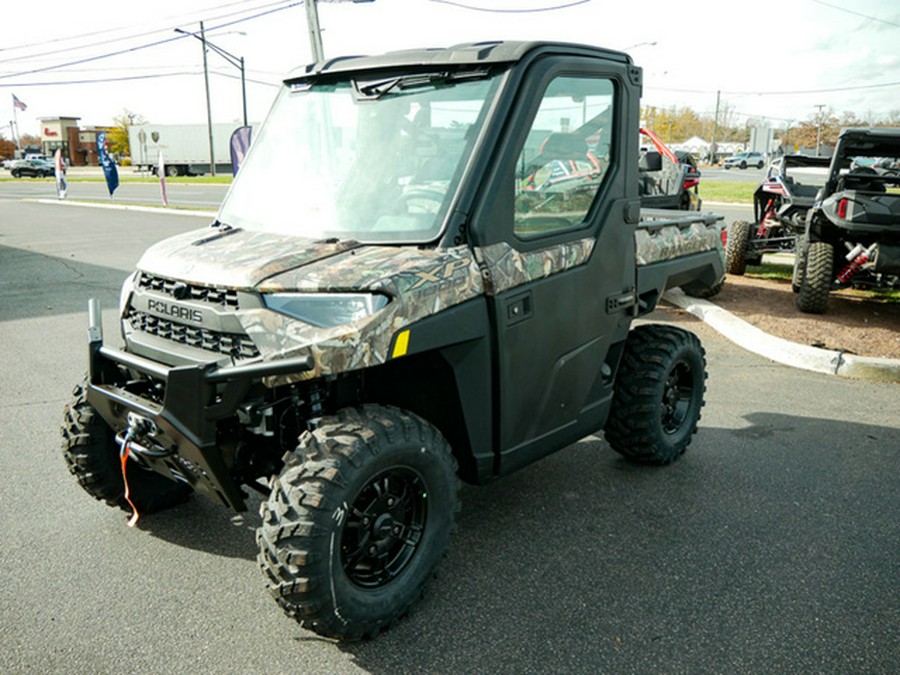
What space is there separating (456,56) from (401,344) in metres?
1.31

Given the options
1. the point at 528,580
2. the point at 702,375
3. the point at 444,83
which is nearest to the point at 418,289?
the point at 444,83

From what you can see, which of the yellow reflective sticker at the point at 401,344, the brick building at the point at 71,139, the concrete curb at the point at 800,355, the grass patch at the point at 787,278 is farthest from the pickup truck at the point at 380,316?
the brick building at the point at 71,139

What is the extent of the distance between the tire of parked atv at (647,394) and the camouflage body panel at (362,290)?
178 cm

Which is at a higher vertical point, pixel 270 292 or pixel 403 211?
pixel 403 211

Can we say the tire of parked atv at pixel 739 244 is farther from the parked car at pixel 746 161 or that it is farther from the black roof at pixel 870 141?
the parked car at pixel 746 161

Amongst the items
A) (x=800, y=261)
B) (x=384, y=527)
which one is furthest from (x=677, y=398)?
(x=800, y=261)

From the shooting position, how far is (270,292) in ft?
9.74

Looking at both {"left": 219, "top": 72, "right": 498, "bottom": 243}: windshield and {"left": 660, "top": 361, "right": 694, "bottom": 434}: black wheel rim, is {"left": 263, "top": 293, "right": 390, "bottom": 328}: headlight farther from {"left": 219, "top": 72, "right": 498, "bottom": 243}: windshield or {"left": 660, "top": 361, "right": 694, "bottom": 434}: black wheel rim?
{"left": 660, "top": 361, "right": 694, "bottom": 434}: black wheel rim

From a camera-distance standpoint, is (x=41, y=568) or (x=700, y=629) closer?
(x=700, y=629)

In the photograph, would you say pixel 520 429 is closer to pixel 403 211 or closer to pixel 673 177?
pixel 403 211

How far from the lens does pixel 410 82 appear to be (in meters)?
3.53

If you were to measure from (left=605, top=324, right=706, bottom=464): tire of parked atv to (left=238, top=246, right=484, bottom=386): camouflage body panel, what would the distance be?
1775 millimetres

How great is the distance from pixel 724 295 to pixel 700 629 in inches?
291

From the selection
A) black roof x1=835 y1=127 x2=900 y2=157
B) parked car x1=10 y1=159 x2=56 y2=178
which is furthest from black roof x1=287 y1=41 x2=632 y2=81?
parked car x1=10 y1=159 x2=56 y2=178
